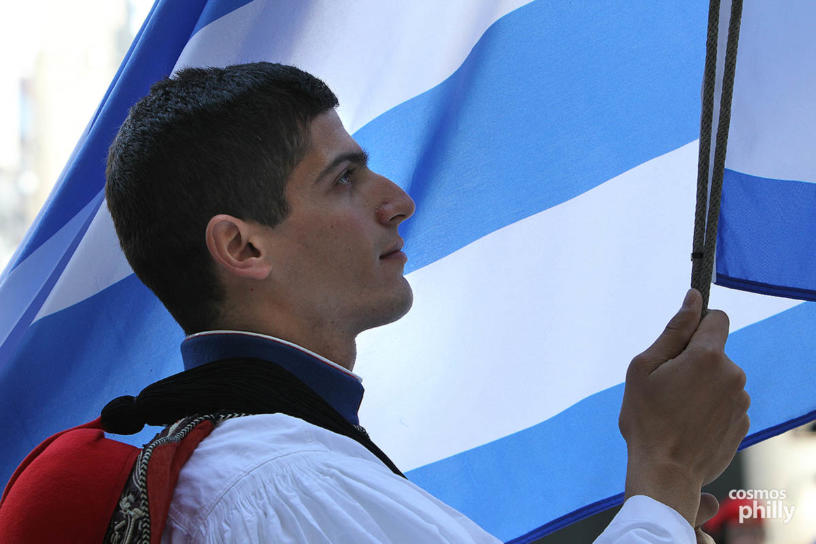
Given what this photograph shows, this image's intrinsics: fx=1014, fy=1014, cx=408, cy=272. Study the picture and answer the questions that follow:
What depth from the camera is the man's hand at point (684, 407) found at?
1136 millimetres

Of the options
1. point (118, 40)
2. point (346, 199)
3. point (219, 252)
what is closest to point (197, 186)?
point (219, 252)

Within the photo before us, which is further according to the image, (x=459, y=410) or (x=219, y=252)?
(x=459, y=410)

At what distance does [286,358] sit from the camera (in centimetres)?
133

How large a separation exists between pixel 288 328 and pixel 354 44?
2.49ft

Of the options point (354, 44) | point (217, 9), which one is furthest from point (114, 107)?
point (354, 44)

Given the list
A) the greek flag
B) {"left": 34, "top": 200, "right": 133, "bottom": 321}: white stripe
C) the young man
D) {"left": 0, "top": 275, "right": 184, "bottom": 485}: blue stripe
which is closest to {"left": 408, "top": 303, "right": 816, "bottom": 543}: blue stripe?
the greek flag

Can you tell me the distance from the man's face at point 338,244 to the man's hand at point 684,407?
0.40m

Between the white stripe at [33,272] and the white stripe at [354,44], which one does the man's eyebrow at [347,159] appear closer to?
the white stripe at [354,44]

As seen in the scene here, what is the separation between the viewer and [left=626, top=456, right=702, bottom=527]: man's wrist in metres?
1.11

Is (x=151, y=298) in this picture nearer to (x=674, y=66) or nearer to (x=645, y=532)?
(x=674, y=66)

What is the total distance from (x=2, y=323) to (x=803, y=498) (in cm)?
490

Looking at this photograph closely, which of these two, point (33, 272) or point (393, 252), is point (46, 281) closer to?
point (33, 272)

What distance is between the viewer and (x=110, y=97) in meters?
1.89

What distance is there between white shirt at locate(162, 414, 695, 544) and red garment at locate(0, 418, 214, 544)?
30mm
